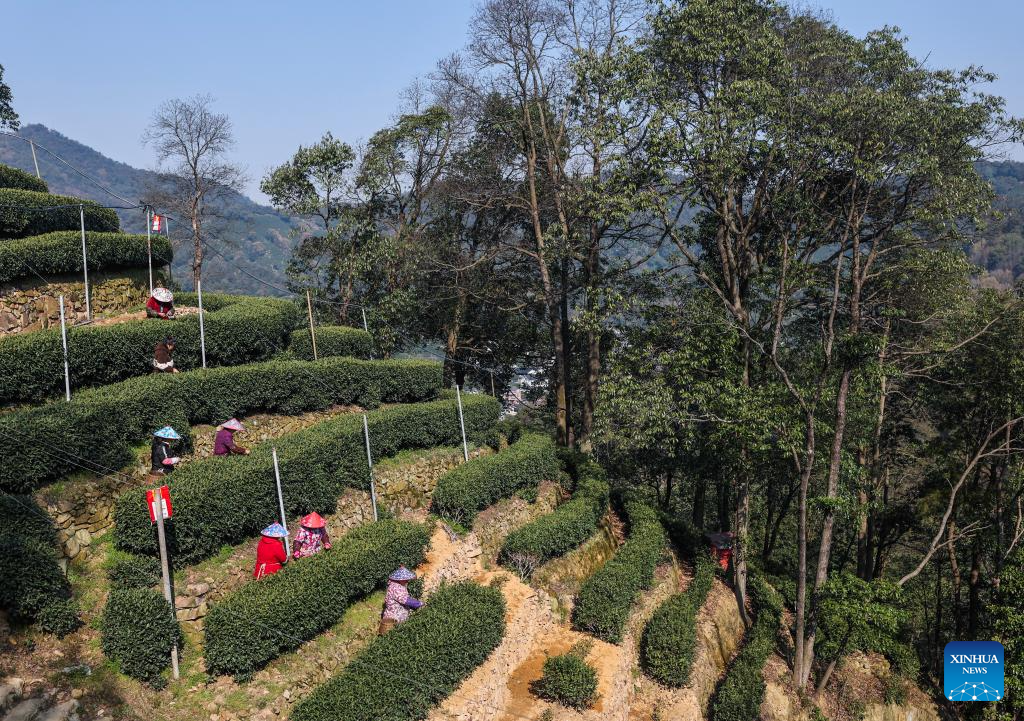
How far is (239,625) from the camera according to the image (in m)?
10.8

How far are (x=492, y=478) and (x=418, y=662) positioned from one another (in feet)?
22.3

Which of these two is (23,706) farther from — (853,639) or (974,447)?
(974,447)

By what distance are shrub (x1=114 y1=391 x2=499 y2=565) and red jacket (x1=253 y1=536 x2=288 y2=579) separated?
0.86 meters

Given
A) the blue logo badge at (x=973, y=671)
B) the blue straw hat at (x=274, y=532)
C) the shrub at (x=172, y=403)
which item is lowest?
the blue logo badge at (x=973, y=671)

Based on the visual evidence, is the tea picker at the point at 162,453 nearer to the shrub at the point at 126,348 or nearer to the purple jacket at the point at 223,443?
the purple jacket at the point at 223,443

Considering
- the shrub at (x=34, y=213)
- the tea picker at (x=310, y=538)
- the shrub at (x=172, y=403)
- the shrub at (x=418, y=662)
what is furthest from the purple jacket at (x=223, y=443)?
the shrub at (x=34, y=213)

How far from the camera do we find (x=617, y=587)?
16234 millimetres

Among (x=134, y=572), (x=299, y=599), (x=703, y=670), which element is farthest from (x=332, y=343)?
(x=703, y=670)

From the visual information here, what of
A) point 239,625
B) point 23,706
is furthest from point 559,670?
point 23,706

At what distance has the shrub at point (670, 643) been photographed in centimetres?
1555

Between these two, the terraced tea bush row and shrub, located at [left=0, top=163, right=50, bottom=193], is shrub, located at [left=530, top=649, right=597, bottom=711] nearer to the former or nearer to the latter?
the terraced tea bush row

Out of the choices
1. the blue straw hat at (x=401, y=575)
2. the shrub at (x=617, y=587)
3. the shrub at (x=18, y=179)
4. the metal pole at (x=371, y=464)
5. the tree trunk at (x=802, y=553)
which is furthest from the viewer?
the shrub at (x=18, y=179)

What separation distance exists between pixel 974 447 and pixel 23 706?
20.9m

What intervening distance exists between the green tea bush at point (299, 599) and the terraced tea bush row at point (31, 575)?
6.53 ft
